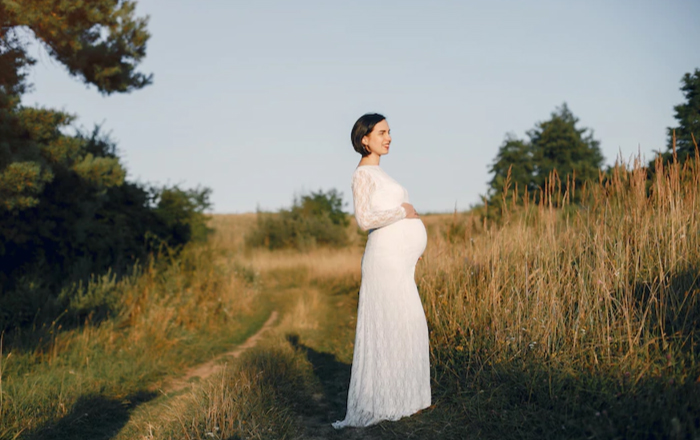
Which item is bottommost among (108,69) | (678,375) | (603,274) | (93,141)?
(678,375)

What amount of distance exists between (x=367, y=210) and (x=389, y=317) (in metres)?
0.96

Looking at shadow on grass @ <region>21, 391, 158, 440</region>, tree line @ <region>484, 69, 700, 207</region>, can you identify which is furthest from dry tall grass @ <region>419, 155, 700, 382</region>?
tree line @ <region>484, 69, 700, 207</region>

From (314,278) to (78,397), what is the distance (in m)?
14.5

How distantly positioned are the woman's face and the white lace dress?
Answer: 6.8 inches

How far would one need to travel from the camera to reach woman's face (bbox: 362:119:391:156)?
4695 mm

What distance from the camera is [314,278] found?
2042 centimetres

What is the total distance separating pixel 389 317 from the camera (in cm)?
464

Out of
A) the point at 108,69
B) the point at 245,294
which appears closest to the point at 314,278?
the point at 245,294

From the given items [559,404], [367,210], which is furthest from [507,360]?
[367,210]

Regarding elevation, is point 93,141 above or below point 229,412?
above

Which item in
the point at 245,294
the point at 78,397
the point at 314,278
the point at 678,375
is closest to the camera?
the point at 678,375

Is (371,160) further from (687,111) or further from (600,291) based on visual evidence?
(687,111)

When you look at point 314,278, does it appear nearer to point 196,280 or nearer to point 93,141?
point 196,280

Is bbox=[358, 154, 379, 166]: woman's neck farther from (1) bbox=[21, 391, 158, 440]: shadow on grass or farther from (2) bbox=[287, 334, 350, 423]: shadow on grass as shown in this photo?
(1) bbox=[21, 391, 158, 440]: shadow on grass
